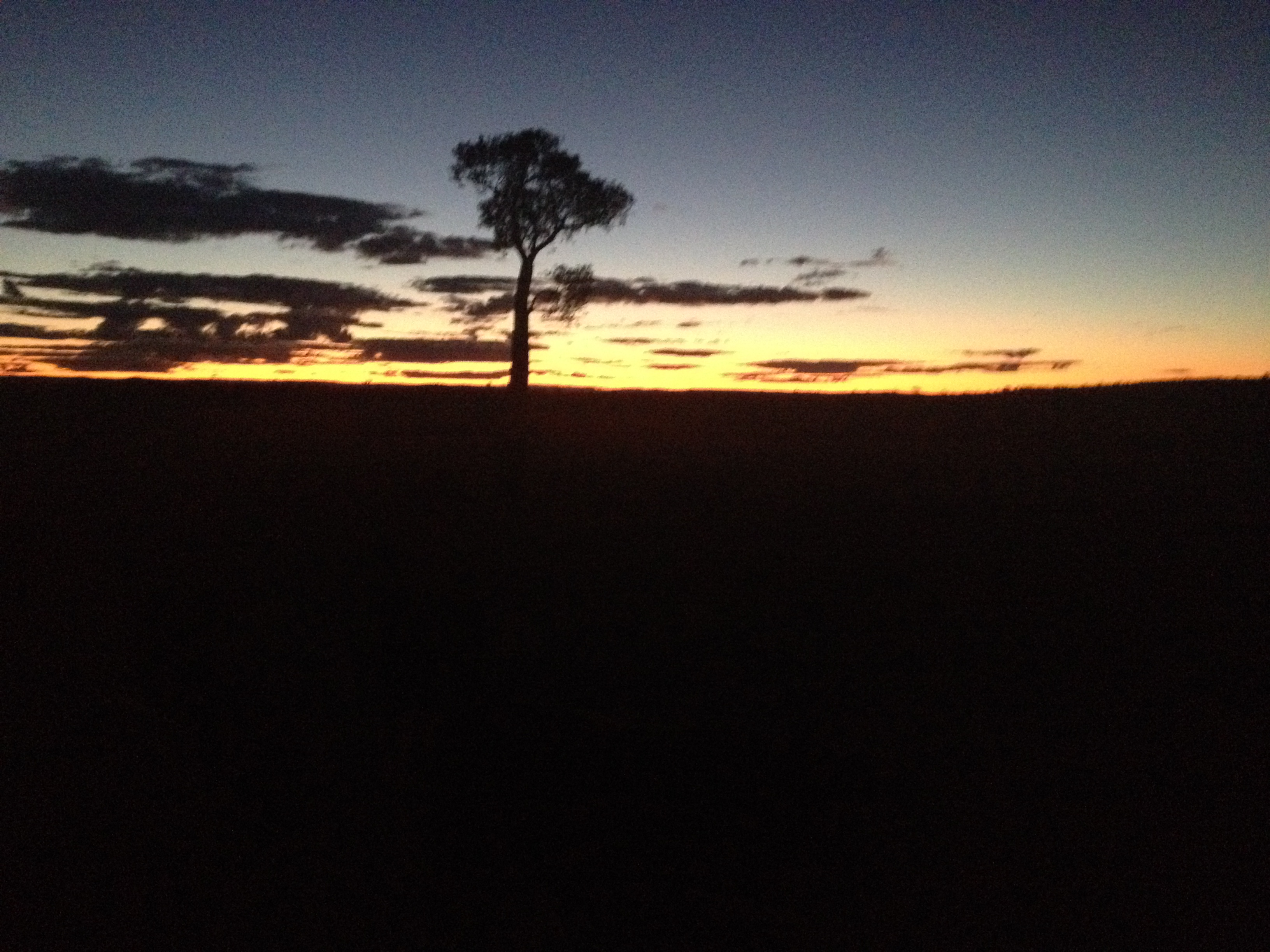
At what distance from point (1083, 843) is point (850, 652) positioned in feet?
9.07

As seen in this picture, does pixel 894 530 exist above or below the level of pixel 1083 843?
above

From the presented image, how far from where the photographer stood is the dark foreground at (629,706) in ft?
15.7

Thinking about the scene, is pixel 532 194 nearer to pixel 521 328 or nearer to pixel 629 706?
pixel 521 328

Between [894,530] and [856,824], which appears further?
[894,530]

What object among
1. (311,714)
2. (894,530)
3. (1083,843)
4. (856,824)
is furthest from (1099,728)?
(311,714)

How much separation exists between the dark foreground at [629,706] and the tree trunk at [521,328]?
6.28 metres

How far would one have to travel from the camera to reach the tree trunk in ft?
66.0

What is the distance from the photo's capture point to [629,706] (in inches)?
276

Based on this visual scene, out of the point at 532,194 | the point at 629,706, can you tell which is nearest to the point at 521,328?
the point at 532,194

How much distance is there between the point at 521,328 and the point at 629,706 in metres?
14.1

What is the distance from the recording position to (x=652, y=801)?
224 inches

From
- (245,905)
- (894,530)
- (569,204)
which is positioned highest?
(569,204)

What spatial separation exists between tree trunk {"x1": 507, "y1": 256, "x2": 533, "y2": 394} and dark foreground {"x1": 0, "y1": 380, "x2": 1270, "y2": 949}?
6.28m

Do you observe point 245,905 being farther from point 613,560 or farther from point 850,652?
point 613,560
